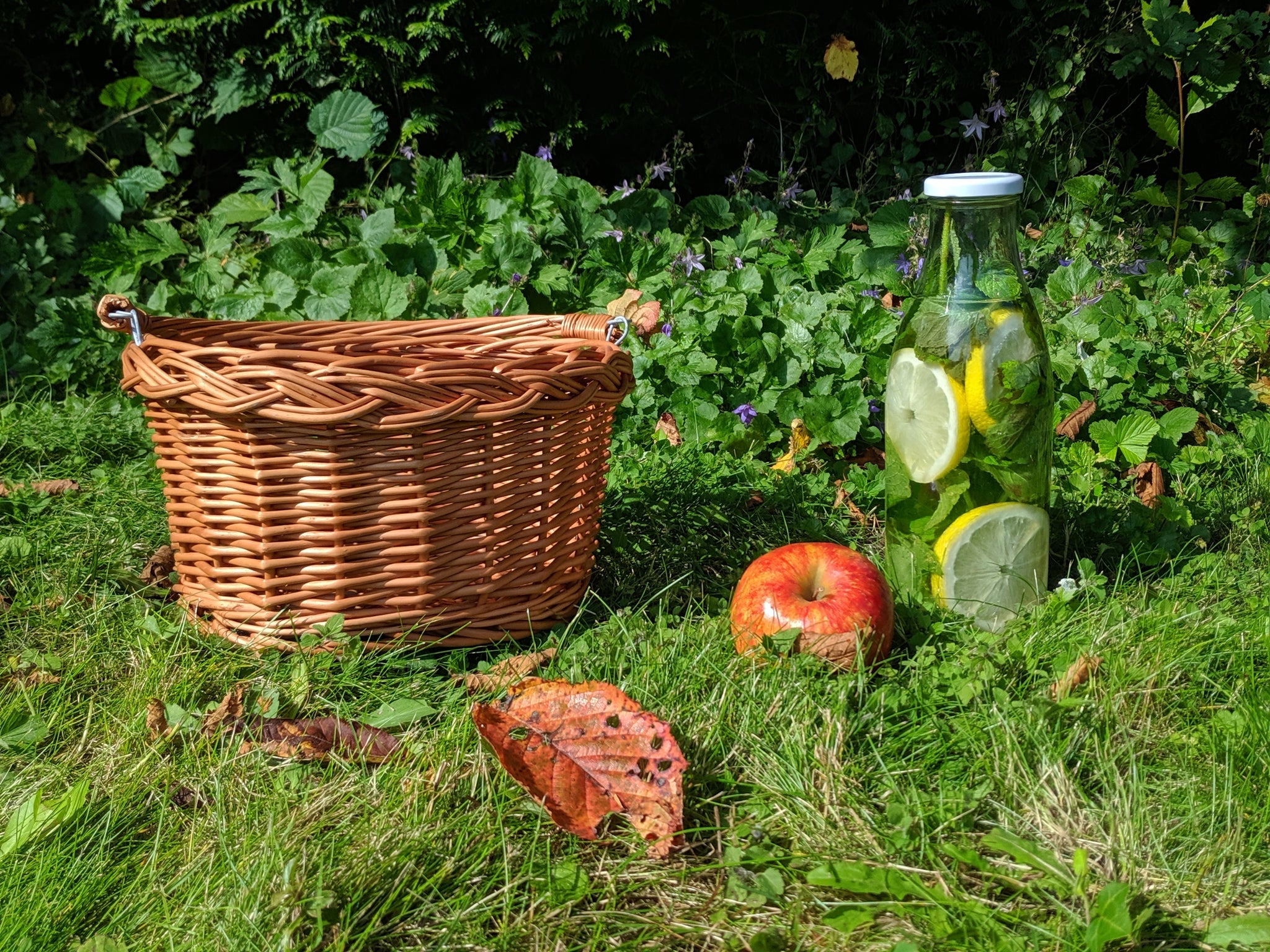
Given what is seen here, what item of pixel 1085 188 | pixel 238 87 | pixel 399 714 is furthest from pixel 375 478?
pixel 1085 188

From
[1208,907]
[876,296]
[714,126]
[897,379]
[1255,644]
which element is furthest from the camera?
[714,126]

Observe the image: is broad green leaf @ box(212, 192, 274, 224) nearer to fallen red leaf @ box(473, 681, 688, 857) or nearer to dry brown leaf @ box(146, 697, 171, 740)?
dry brown leaf @ box(146, 697, 171, 740)

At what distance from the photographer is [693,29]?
4.40m

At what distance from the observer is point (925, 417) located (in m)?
1.82

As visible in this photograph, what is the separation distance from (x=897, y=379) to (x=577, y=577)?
684 mm

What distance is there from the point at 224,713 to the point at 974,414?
4.29 ft

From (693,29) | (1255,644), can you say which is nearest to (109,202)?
(693,29)

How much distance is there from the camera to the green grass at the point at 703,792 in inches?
49.4

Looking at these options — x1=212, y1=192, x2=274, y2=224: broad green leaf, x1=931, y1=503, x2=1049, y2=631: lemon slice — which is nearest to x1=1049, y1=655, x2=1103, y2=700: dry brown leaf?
x1=931, y1=503, x2=1049, y2=631: lemon slice

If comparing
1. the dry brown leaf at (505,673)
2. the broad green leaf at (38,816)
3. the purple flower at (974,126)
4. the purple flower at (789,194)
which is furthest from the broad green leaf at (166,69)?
the broad green leaf at (38,816)

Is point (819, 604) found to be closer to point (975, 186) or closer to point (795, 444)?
point (975, 186)

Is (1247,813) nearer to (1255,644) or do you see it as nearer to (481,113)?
(1255,644)

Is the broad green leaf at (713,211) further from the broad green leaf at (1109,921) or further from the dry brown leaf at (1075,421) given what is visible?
the broad green leaf at (1109,921)

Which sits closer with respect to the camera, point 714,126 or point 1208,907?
point 1208,907
